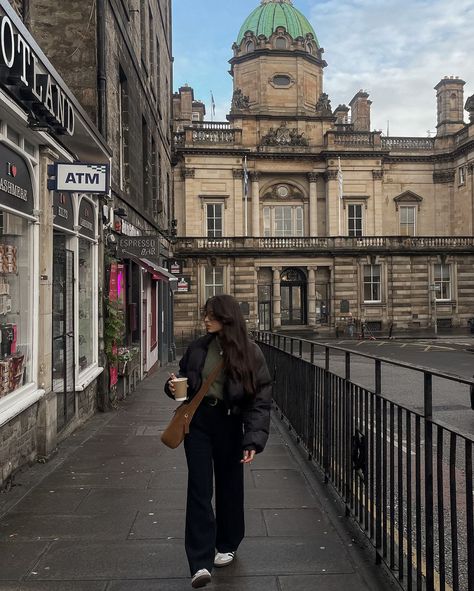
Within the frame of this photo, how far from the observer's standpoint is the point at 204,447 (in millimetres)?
3758

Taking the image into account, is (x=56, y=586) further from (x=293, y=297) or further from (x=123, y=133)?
(x=293, y=297)

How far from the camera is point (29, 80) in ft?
18.6

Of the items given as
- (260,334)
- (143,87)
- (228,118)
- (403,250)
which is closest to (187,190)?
(228,118)

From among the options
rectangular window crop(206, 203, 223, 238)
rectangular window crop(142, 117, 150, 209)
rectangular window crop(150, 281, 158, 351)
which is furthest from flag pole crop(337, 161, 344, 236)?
rectangular window crop(142, 117, 150, 209)

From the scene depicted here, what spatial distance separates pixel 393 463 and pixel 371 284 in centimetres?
3844

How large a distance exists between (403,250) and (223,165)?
1490 centimetres

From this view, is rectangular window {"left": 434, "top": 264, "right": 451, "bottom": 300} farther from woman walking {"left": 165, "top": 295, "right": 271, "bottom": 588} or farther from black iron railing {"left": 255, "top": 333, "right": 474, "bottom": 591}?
woman walking {"left": 165, "top": 295, "right": 271, "bottom": 588}

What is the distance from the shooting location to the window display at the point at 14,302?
606cm

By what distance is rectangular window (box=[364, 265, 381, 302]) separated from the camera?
1619 inches

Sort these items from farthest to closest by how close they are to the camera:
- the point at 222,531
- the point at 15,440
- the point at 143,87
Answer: the point at 143,87 → the point at 15,440 → the point at 222,531

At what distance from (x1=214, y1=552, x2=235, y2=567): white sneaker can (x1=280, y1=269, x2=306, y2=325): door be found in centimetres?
3824

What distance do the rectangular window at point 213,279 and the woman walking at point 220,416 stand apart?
1428 inches

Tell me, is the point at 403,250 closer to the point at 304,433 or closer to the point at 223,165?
the point at 223,165

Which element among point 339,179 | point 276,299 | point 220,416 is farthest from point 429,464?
point 339,179
